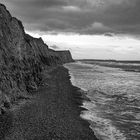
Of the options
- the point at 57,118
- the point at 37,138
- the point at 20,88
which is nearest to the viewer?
the point at 37,138

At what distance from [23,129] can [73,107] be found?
10263 mm

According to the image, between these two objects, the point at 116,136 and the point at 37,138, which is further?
the point at 116,136

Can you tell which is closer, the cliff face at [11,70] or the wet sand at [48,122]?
the wet sand at [48,122]

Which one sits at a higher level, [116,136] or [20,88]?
[20,88]

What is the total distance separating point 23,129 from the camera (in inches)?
826

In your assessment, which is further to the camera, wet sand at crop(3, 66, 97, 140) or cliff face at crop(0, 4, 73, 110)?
cliff face at crop(0, 4, 73, 110)

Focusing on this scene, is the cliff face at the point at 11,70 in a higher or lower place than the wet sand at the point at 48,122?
higher

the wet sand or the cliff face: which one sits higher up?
the cliff face

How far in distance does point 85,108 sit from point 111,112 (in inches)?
135

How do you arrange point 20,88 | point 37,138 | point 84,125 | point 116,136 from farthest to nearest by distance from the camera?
1. point 20,88
2. point 84,125
3. point 116,136
4. point 37,138

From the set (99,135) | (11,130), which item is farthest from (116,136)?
(11,130)

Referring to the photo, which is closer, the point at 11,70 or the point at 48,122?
the point at 48,122

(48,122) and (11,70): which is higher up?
(11,70)

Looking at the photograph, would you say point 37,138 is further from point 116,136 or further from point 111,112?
point 111,112
